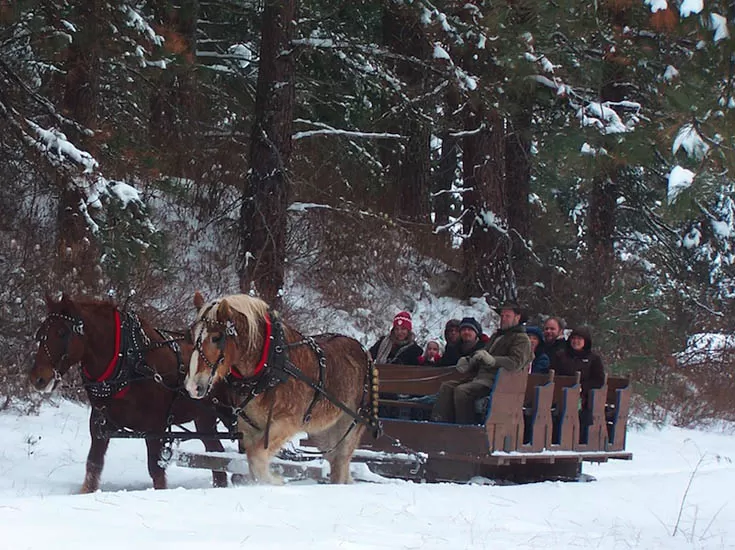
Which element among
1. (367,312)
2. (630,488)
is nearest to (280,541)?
(630,488)

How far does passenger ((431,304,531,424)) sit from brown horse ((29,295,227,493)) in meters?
2.44

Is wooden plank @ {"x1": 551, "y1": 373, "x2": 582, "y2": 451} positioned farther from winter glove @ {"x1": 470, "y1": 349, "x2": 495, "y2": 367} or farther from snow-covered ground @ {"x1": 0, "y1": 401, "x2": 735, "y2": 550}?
winter glove @ {"x1": 470, "y1": 349, "x2": 495, "y2": 367}

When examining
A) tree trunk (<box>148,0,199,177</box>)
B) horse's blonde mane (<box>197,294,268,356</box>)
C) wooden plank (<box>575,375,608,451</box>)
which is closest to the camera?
horse's blonde mane (<box>197,294,268,356</box>)

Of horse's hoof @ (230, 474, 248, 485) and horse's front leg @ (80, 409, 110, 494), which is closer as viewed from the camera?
horse's front leg @ (80, 409, 110, 494)

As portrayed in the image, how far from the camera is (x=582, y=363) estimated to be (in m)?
10.8

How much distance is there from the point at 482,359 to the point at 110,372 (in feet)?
10.9

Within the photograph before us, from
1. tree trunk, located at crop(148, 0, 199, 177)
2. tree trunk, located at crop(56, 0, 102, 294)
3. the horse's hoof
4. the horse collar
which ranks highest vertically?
tree trunk, located at crop(148, 0, 199, 177)

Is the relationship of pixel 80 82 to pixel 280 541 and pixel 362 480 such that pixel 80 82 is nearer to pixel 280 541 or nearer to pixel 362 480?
pixel 362 480

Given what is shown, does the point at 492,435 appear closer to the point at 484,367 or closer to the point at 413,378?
the point at 484,367

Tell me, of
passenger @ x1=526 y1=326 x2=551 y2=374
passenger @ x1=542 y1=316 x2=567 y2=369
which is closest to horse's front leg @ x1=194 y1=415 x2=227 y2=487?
passenger @ x1=526 y1=326 x2=551 y2=374

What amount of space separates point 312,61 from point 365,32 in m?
1.09

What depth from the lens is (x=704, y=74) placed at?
8.09 meters

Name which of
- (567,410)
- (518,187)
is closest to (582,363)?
(567,410)

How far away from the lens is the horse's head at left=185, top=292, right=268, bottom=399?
23.8 ft
